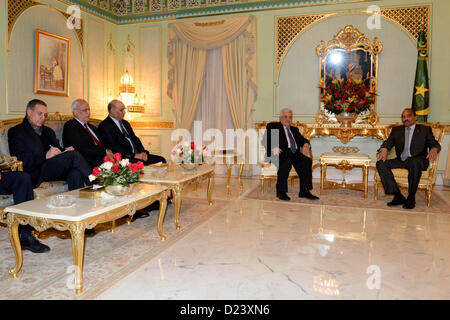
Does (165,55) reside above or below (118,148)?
above

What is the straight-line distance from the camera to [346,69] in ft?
22.2

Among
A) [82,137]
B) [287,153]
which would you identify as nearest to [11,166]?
[82,137]

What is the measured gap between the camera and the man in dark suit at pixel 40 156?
3.82 m

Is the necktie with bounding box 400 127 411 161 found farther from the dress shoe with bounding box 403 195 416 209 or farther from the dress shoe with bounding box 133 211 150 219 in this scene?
the dress shoe with bounding box 133 211 150 219

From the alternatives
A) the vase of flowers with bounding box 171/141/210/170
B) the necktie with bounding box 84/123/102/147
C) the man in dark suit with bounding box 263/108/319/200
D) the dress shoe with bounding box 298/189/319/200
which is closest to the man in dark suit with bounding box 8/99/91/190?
the necktie with bounding box 84/123/102/147

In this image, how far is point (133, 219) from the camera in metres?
4.20

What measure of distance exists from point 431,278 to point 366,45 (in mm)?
5148

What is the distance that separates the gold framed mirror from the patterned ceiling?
77 centimetres

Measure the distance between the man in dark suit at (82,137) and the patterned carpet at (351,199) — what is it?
87.5 inches

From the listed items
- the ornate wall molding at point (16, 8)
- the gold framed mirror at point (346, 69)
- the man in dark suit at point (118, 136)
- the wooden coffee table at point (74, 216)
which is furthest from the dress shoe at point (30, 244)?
the gold framed mirror at point (346, 69)

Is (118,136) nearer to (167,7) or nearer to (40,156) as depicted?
(40,156)

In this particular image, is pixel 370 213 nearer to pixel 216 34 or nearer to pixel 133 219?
pixel 133 219

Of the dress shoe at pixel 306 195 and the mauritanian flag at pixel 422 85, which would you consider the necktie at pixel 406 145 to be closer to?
the mauritanian flag at pixel 422 85
